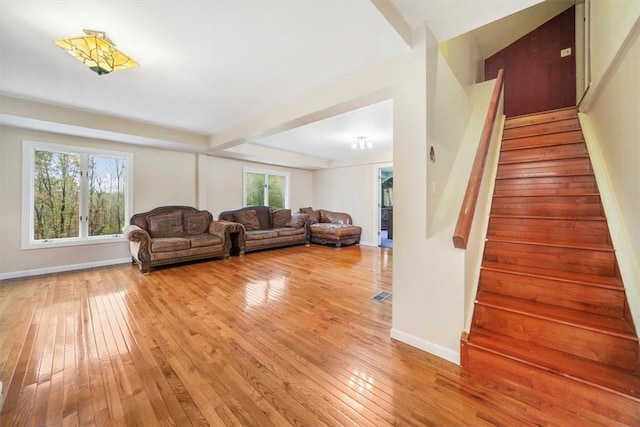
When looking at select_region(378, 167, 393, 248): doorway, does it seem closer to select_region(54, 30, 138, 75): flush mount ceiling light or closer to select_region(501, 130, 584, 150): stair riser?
select_region(501, 130, 584, 150): stair riser

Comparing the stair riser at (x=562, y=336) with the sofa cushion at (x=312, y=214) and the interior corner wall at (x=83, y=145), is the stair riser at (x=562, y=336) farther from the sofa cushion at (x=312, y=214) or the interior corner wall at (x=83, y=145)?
the interior corner wall at (x=83, y=145)

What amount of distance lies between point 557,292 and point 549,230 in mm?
654

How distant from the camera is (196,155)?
548 centimetres

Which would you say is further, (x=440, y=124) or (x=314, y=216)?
(x=314, y=216)

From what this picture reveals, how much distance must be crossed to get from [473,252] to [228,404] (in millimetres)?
2003

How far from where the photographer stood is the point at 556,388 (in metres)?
1.36

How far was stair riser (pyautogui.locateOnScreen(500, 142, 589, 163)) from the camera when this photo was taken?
8.36 feet

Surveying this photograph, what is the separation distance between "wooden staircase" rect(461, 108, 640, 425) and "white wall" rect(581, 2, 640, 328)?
0.07m

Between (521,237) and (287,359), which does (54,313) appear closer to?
(287,359)

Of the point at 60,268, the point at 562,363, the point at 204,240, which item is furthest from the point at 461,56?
the point at 60,268

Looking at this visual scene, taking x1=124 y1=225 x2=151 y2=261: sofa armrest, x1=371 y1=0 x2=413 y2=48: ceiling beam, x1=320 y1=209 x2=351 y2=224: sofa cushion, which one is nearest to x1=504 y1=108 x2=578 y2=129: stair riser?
x1=371 y1=0 x2=413 y2=48: ceiling beam

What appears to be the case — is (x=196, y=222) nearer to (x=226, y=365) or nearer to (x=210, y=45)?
(x=210, y=45)

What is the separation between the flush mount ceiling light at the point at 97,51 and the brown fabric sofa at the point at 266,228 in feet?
11.5

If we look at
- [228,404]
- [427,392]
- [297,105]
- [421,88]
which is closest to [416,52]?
[421,88]
